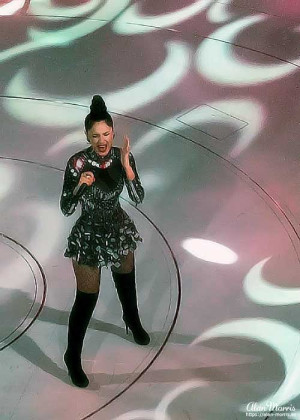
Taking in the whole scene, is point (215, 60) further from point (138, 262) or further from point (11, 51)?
point (138, 262)

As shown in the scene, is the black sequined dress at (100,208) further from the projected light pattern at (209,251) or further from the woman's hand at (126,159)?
the projected light pattern at (209,251)

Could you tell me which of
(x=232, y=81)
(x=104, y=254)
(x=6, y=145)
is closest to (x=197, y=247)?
(x=104, y=254)

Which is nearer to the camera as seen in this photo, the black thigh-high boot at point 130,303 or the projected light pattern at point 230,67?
the black thigh-high boot at point 130,303

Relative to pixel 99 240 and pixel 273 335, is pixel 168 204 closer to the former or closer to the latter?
pixel 273 335

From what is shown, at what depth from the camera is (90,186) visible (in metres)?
1.86

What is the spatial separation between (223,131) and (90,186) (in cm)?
162

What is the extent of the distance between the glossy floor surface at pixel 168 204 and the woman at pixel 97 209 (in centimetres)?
31

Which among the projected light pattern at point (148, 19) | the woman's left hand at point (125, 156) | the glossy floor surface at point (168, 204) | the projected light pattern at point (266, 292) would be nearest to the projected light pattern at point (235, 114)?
the glossy floor surface at point (168, 204)

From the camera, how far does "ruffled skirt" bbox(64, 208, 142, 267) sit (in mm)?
1919

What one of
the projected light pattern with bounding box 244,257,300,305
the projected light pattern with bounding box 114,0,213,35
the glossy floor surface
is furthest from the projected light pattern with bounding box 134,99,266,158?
the projected light pattern with bounding box 114,0,213,35

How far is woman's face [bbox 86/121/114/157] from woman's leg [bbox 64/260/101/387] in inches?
14.4

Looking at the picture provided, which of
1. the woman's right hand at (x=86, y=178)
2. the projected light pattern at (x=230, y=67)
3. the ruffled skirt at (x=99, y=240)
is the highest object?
the woman's right hand at (x=86, y=178)

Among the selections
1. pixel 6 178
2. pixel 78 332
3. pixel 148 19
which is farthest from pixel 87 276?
pixel 148 19

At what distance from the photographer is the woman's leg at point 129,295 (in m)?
2.07
